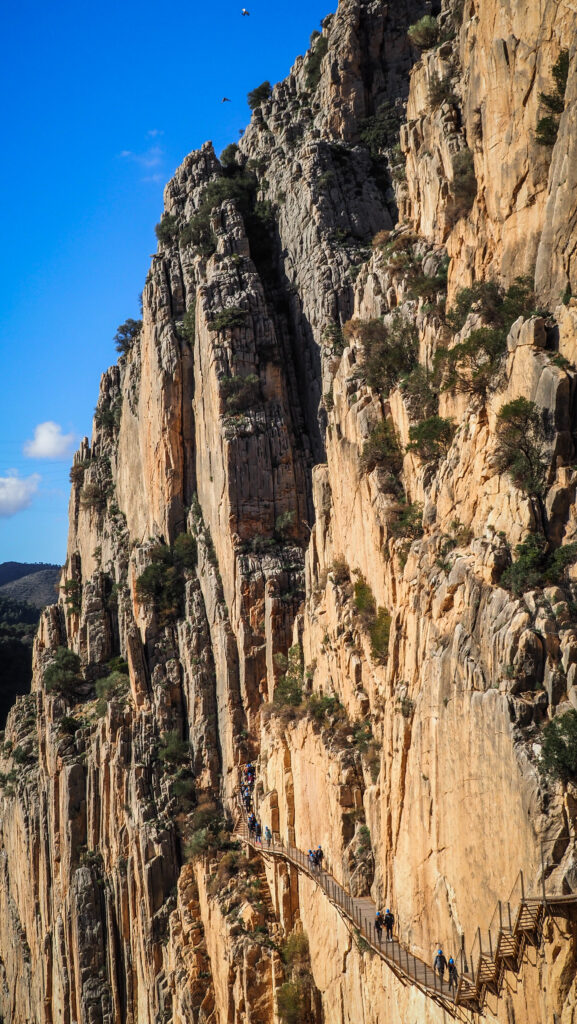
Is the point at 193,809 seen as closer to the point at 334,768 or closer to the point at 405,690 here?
the point at 334,768

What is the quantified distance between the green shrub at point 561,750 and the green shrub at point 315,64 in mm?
54481

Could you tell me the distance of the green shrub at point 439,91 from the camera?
126ft

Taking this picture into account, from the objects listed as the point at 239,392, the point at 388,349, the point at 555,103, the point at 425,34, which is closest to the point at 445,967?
the point at 388,349

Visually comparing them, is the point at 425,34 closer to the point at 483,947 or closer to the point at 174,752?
the point at 174,752

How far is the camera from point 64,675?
67438mm

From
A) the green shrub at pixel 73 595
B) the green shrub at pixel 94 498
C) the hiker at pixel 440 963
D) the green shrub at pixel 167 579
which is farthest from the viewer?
the green shrub at pixel 94 498

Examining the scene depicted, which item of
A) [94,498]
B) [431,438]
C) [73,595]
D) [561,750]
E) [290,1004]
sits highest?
[94,498]

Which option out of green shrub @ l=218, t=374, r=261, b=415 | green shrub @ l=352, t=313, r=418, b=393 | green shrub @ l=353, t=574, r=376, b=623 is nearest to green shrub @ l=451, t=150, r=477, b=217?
green shrub @ l=352, t=313, r=418, b=393

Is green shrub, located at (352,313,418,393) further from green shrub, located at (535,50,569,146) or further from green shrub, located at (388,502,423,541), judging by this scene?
green shrub, located at (535,50,569,146)

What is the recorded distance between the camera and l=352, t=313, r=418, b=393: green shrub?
3659 centimetres

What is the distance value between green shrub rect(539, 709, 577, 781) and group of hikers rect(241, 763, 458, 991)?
6.93 m

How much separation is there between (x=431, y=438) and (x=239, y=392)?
83.3ft

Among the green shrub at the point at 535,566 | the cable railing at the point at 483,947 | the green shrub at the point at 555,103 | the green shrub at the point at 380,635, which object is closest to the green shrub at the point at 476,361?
the green shrub at the point at 555,103

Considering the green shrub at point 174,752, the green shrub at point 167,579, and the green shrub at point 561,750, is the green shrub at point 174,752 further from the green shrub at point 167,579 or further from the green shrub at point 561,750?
the green shrub at point 561,750
